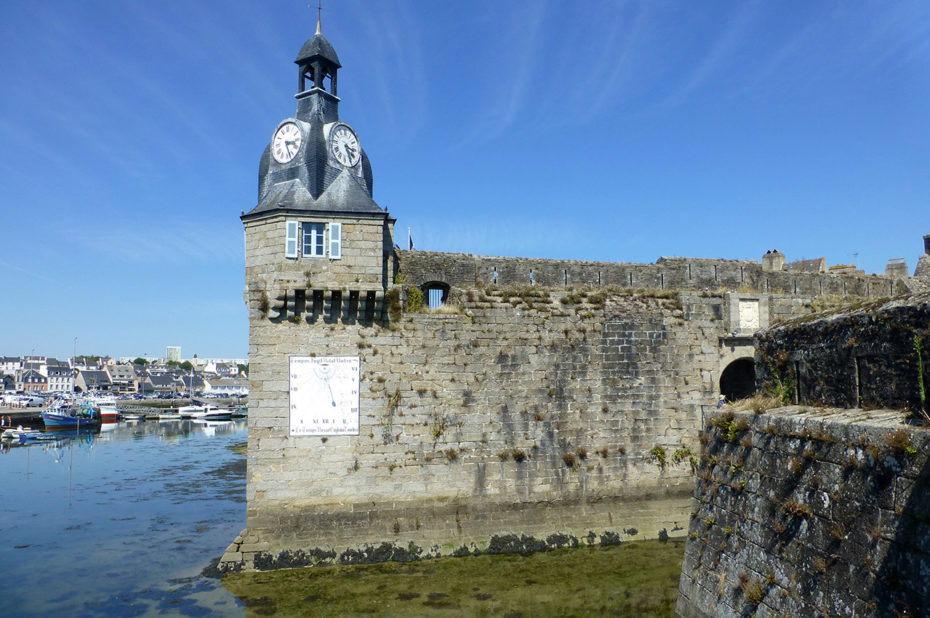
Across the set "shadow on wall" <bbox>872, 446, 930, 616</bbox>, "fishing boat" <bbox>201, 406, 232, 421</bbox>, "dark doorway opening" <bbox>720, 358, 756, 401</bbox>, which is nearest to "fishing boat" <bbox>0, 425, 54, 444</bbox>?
"fishing boat" <bbox>201, 406, 232, 421</bbox>

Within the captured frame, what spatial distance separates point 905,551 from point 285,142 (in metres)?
13.9

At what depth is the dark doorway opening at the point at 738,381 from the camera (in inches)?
667

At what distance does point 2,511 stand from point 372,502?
666 inches

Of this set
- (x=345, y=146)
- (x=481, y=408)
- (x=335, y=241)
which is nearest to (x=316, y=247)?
(x=335, y=241)

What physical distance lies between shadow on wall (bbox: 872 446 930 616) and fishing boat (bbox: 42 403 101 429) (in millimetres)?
61397

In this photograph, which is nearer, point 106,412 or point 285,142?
point 285,142

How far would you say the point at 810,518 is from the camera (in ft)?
19.8

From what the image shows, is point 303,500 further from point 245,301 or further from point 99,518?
point 99,518

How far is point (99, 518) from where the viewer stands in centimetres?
1956

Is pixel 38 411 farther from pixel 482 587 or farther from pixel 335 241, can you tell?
pixel 482 587

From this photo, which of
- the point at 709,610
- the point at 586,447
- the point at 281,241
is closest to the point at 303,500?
the point at 281,241

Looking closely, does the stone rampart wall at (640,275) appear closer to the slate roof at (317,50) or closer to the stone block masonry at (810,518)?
the slate roof at (317,50)

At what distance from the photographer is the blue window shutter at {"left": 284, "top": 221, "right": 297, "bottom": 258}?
13.1 m

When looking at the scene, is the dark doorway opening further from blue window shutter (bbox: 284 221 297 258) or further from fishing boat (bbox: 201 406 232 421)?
fishing boat (bbox: 201 406 232 421)
